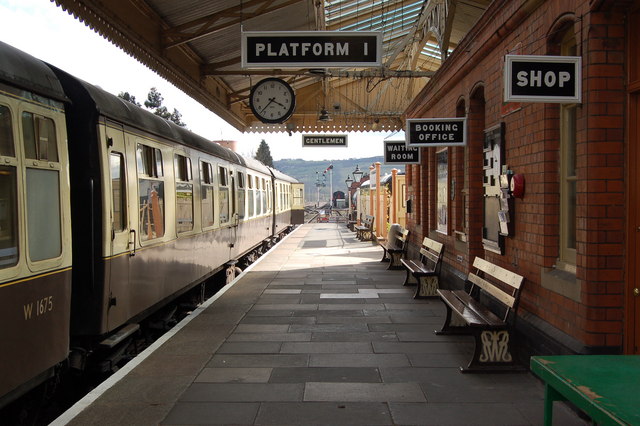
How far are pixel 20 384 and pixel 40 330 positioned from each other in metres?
0.39

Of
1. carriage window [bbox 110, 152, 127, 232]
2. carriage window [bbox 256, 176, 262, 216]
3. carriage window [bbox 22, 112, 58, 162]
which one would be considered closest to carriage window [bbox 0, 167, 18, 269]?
carriage window [bbox 22, 112, 58, 162]

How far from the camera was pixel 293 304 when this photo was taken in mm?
8750

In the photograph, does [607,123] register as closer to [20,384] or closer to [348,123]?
[20,384]

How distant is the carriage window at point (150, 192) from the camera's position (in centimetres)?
618

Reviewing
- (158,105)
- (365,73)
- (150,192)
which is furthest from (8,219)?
(158,105)

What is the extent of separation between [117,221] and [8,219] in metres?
1.74

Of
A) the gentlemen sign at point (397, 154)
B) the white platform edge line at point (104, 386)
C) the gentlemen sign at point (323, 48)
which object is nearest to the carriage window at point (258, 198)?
the gentlemen sign at point (397, 154)

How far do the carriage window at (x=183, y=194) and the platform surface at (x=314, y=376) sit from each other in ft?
4.19

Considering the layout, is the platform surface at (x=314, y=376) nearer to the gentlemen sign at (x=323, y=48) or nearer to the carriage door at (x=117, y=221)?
the carriage door at (x=117, y=221)

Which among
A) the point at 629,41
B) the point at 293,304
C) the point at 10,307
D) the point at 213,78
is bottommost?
the point at 293,304

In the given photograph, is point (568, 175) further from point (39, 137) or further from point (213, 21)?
point (213, 21)

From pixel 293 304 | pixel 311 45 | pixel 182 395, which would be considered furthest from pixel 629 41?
pixel 293 304

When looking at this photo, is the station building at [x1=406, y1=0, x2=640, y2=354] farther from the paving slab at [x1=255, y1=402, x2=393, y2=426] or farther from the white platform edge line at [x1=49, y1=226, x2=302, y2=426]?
the white platform edge line at [x1=49, y1=226, x2=302, y2=426]

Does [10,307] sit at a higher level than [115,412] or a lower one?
higher
